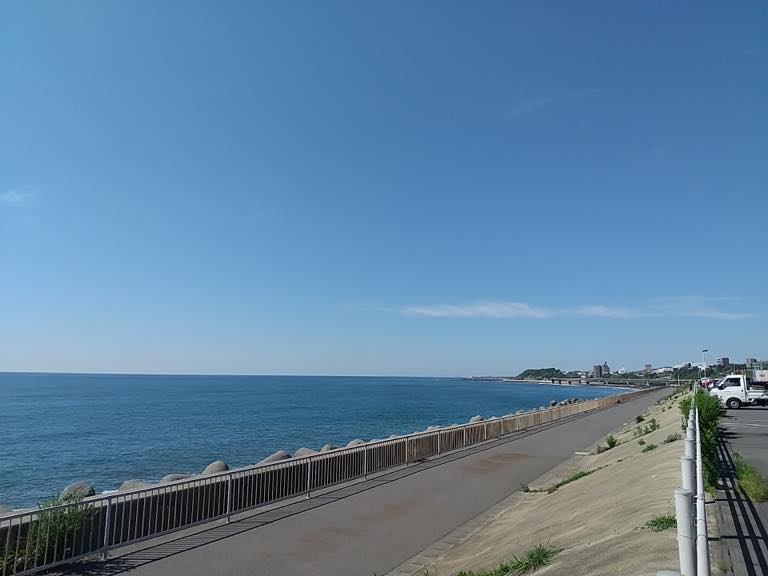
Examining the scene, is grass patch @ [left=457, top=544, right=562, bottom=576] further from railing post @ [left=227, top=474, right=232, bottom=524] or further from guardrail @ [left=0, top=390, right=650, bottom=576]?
guardrail @ [left=0, top=390, right=650, bottom=576]

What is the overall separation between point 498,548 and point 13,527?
273 inches

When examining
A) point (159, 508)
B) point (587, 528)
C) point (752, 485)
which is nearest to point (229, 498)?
point (159, 508)

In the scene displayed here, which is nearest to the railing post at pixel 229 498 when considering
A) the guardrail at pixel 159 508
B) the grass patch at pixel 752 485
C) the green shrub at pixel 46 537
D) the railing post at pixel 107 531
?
the guardrail at pixel 159 508

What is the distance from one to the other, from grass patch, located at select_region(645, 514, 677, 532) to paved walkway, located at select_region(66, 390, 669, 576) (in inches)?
146

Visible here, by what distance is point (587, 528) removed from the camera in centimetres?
713

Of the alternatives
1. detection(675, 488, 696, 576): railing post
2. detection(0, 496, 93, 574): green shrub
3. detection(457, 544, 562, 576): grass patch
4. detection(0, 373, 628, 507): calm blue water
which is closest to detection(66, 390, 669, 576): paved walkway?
detection(0, 496, 93, 574): green shrub

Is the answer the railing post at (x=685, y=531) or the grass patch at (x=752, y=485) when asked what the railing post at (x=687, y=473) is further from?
the grass patch at (x=752, y=485)

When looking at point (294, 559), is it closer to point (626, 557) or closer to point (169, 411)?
point (626, 557)

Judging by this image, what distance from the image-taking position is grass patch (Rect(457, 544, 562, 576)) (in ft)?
19.8

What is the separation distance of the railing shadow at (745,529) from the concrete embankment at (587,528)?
64cm

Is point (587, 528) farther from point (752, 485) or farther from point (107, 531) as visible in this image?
point (107, 531)

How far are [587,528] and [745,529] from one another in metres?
1.93

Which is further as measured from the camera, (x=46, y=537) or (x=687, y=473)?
(x=46, y=537)

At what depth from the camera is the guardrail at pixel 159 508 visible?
6.88m
